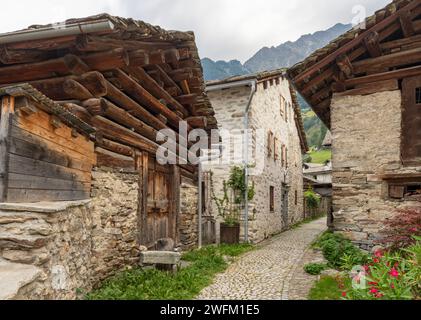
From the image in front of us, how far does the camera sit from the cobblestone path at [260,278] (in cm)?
500

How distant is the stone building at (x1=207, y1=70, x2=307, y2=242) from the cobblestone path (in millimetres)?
2490

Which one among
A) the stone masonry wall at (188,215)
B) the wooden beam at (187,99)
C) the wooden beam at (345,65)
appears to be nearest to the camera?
the wooden beam at (345,65)

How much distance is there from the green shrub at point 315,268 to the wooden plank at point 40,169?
4.66 metres

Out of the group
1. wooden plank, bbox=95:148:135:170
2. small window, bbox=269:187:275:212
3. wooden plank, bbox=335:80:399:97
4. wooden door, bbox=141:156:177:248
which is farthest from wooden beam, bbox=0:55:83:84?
small window, bbox=269:187:275:212

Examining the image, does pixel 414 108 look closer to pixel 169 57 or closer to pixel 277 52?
pixel 169 57

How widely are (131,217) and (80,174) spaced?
1.69 meters

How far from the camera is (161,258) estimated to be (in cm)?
582

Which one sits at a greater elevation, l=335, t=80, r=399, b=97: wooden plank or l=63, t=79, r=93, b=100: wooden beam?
l=335, t=80, r=399, b=97: wooden plank

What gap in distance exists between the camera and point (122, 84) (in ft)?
18.1

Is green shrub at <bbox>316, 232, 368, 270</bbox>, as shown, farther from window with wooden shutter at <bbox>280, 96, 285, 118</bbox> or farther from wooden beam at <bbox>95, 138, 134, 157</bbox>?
window with wooden shutter at <bbox>280, 96, 285, 118</bbox>

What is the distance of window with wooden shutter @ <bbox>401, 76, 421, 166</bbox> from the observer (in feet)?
20.6

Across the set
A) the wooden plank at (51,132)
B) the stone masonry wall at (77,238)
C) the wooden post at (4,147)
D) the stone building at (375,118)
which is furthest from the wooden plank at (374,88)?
the wooden post at (4,147)

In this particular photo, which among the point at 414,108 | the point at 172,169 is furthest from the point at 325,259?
the point at 172,169

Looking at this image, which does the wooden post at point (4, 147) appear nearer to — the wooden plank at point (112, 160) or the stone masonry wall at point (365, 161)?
the wooden plank at point (112, 160)
